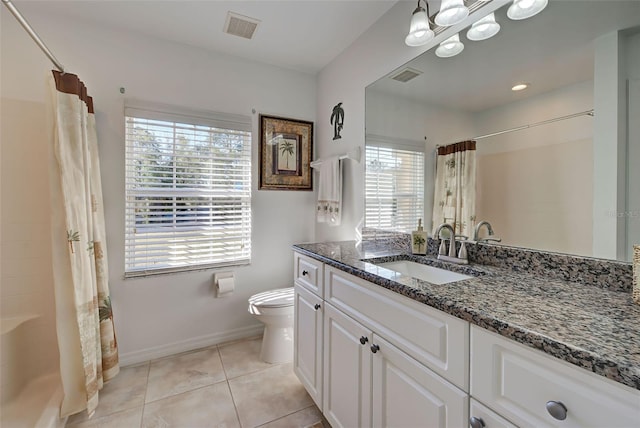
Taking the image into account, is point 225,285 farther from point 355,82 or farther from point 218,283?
point 355,82

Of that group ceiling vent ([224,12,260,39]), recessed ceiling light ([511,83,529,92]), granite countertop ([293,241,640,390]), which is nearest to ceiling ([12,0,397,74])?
ceiling vent ([224,12,260,39])

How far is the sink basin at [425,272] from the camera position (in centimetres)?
123

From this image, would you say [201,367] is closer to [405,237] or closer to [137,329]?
[137,329]

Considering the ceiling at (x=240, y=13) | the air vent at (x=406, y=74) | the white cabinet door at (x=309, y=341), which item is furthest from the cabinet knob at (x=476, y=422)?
the ceiling at (x=240, y=13)

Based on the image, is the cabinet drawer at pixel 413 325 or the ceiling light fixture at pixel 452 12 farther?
the ceiling light fixture at pixel 452 12

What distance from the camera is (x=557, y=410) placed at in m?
0.56

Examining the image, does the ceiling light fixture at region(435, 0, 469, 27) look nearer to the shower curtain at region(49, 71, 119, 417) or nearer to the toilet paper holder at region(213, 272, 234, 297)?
the shower curtain at region(49, 71, 119, 417)

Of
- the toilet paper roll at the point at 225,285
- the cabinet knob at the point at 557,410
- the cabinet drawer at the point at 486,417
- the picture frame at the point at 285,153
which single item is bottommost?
the toilet paper roll at the point at 225,285

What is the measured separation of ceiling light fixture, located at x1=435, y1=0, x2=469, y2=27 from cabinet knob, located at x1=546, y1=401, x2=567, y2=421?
4.60 feet

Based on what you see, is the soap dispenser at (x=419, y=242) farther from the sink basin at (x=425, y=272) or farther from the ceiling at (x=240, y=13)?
the ceiling at (x=240, y=13)

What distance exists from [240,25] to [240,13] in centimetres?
12

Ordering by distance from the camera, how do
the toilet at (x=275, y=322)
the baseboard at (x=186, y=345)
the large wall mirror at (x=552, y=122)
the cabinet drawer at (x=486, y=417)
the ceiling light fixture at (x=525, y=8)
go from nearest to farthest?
the cabinet drawer at (x=486, y=417) < the large wall mirror at (x=552, y=122) < the ceiling light fixture at (x=525, y=8) < the toilet at (x=275, y=322) < the baseboard at (x=186, y=345)

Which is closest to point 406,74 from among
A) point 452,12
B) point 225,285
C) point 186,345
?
point 452,12

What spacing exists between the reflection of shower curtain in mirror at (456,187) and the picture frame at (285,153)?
1360 mm
